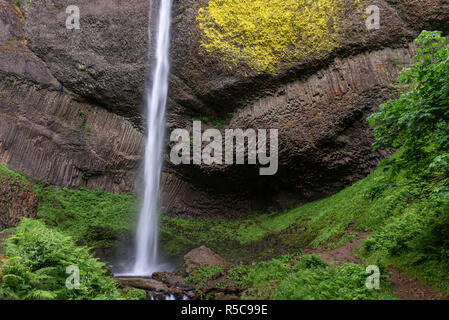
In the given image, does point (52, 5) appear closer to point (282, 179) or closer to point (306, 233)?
point (282, 179)

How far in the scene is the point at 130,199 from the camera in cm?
1647

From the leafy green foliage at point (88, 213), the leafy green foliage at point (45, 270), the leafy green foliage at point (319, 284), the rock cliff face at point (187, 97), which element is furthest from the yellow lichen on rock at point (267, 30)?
the leafy green foliage at point (45, 270)

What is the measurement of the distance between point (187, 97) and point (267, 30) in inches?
213

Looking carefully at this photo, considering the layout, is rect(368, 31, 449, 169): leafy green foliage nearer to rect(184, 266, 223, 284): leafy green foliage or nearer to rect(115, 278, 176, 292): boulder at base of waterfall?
rect(184, 266, 223, 284): leafy green foliage

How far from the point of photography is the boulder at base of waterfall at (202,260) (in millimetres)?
10197

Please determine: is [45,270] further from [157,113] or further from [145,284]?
[157,113]

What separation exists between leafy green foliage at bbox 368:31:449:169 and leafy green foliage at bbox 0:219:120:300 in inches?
244

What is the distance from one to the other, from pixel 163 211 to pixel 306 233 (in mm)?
8215

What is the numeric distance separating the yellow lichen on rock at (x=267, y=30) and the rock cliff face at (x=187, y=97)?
0.37 m

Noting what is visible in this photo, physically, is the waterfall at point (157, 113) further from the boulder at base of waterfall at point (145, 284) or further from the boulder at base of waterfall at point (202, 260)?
the boulder at base of waterfall at point (145, 284)

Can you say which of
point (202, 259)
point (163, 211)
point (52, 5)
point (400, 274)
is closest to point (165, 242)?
point (163, 211)

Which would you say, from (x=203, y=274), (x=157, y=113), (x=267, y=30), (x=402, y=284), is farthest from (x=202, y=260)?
(x=267, y=30)

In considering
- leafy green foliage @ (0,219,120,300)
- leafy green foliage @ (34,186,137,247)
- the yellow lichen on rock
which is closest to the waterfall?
leafy green foliage @ (34,186,137,247)

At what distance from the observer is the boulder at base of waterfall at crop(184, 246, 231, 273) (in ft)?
33.5
